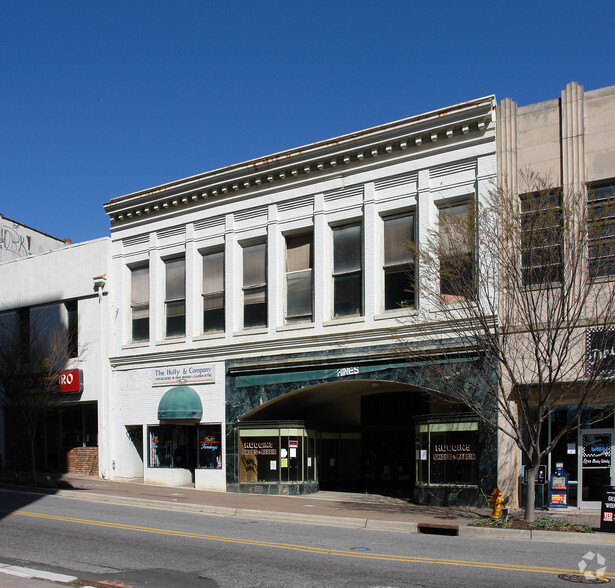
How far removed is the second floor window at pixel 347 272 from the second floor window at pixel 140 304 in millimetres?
8667

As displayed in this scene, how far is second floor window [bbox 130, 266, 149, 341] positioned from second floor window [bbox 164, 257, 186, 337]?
3.47 feet

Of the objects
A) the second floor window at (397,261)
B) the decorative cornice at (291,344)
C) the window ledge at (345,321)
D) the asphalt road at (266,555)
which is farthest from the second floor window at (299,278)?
the asphalt road at (266,555)

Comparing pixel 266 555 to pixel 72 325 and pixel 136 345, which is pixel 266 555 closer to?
pixel 136 345

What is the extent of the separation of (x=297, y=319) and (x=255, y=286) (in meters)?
2.11

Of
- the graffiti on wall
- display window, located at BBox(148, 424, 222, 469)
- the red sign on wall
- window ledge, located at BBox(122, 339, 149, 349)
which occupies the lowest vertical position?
display window, located at BBox(148, 424, 222, 469)

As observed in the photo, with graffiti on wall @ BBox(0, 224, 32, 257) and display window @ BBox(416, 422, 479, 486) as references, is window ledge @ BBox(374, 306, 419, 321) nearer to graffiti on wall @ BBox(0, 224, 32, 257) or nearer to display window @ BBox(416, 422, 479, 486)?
display window @ BBox(416, 422, 479, 486)

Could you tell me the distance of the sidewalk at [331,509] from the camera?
1584cm

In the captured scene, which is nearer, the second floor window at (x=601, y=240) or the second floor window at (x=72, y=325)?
the second floor window at (x=601, y=240)

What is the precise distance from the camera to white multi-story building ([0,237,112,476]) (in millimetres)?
28891

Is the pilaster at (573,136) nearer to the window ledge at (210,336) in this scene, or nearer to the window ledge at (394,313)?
the window ledge at (394,313)

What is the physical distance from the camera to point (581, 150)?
19000 mm

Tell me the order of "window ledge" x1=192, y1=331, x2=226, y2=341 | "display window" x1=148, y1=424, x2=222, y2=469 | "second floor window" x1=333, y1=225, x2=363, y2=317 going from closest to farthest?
"second floor window" x1=333, y1=225, x2=363, y2=317
"window ledge" x1=192, y1=331, x2=226, y2=341
"display window" x1=148, y1=424, x2=222, y2=469

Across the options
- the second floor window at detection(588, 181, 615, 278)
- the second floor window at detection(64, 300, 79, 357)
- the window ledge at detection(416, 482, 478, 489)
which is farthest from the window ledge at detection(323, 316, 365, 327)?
the second floor window at detection(64, 300, 79, 357)

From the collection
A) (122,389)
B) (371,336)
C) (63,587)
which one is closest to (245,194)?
(371,336)
